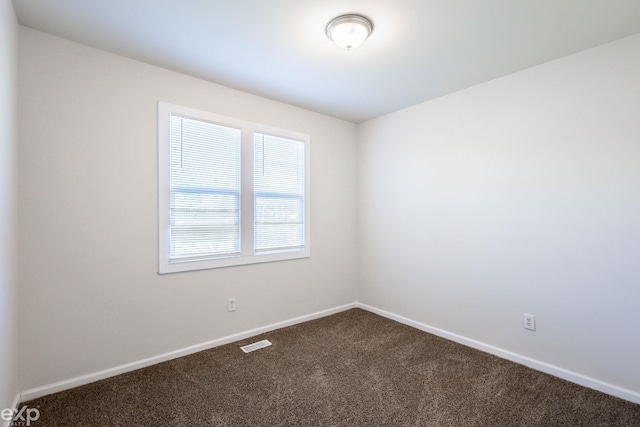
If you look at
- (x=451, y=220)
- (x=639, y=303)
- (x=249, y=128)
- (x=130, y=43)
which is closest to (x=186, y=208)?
(x=249, y=128)

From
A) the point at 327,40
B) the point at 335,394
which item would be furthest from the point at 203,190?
the point at 335,394

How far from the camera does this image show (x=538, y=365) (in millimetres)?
2443

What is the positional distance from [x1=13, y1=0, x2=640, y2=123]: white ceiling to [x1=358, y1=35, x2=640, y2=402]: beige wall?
1.10 feet

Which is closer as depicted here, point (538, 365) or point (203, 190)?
point (538, 365)

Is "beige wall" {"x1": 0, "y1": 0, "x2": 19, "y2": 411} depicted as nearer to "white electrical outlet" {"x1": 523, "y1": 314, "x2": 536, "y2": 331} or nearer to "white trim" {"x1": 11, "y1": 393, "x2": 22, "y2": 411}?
"white trim" {"x1": 11, "y1": 393, "x2": 22, "y2": 411}

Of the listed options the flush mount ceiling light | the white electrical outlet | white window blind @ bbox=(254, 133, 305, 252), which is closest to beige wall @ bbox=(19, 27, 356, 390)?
white window blind @ bbox=(254, 133, 305, 252)

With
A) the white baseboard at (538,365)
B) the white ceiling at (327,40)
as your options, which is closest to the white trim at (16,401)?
the white ceiling at (327,40)

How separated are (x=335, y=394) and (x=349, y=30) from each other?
247 cm

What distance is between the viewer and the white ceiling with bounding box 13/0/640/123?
1.79m

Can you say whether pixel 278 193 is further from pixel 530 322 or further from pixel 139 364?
pixel 530 322

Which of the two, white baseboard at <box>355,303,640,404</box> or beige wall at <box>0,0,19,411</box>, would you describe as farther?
white baseboard at <box>355,303,640,404</box>

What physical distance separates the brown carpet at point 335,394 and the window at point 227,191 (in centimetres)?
90

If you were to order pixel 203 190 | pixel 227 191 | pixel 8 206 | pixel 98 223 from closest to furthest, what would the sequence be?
1. pixel 8 206
2. pixel 98 223
3. pixel 203 190
4. pixel 227 191

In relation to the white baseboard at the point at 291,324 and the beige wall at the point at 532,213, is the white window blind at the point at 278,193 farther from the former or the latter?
the beige wall at the point at 532,213
